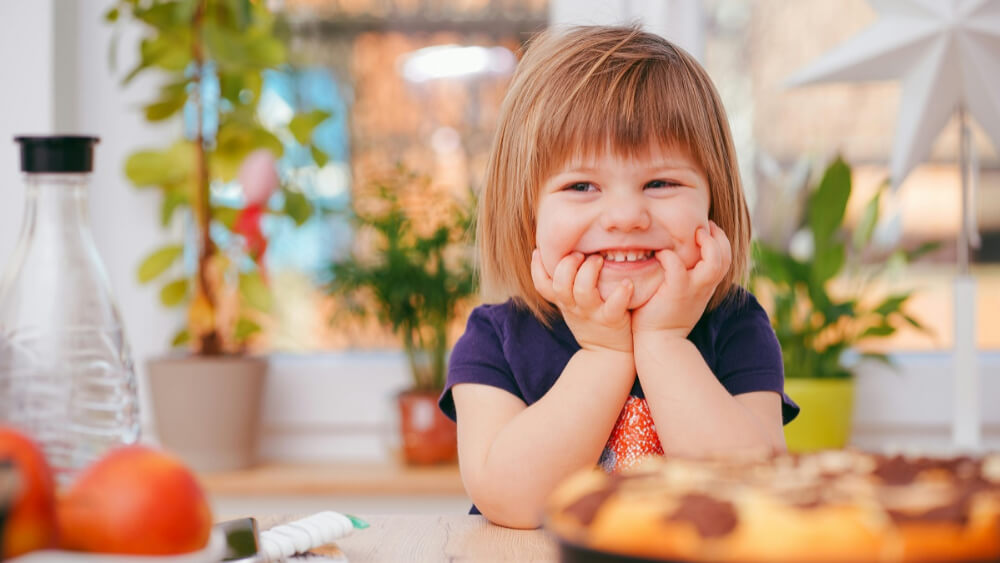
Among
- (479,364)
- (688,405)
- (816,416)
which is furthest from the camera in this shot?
(816,416)

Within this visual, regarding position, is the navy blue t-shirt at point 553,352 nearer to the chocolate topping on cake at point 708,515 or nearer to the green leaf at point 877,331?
the chocolate topping on cake at point 708,515

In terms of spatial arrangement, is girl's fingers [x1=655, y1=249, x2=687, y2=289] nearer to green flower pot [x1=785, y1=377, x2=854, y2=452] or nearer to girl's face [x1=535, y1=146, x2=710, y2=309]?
girl's face [x1=535, y1=146, x2=710, y2=309]

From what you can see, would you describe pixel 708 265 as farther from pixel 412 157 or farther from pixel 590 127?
A: pixel 412 157

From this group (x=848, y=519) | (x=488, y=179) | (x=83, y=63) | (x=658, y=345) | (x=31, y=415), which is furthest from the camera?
(x=83, y=63)

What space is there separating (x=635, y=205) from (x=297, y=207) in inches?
43.2

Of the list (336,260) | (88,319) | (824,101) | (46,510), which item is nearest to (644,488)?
(46,510)

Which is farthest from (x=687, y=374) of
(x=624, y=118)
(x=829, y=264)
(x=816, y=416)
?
(x=829, y=264)

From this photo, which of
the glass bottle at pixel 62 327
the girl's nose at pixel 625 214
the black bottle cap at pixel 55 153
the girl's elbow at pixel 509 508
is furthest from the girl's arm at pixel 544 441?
the black bottle cap at pixel 55 153

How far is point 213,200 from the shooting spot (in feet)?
6.06

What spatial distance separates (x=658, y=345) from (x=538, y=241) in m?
0.16

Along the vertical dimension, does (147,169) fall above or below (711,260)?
above

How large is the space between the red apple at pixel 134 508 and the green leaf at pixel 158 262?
138 cm

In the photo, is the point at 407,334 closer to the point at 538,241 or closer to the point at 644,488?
the point at 538,241

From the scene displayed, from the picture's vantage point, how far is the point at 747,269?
1.06 m
